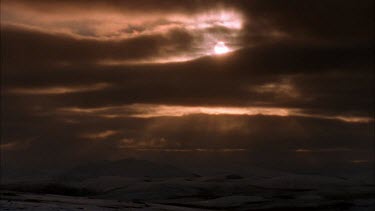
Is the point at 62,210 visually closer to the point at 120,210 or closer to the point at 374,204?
the point at 120,210

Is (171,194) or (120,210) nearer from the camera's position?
(120,210)

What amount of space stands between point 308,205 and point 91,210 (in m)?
72.9

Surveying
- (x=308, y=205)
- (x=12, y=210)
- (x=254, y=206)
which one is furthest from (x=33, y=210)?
(x=308, y=205)

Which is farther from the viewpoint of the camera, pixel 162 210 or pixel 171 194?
pixel 171 194

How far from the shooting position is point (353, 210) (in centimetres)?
12462

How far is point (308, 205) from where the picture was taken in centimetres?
14000

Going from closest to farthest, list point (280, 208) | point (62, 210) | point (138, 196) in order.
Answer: point (62, 210) → point (280, 208) → point (138, 196)

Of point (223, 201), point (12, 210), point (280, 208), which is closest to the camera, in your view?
point (12, 210)

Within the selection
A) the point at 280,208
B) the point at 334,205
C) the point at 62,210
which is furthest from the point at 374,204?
the point at 62,210

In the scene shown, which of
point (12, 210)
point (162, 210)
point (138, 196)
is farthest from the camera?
point (138, 196)

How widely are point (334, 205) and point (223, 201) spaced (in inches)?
1092

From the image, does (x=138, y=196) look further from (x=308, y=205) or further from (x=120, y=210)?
(x=120, y=210)

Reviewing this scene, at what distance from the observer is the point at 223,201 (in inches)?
5733

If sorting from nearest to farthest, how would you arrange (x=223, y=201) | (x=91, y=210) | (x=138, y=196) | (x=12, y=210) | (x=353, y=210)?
(x=12, y=210)
(x=91, y=210)
(x=353, y=210)
(x=223, y=201)
(x=138, y=196)
